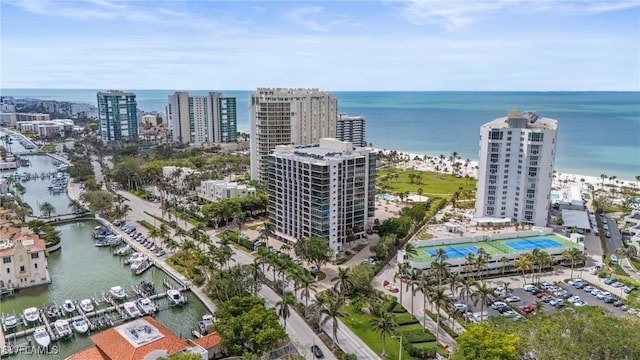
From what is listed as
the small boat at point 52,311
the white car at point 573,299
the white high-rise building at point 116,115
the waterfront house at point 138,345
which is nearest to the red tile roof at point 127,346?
the waterfront house at point 138,345

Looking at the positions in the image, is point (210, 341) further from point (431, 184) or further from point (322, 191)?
point (431, 184)

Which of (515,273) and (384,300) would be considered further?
(515,273)

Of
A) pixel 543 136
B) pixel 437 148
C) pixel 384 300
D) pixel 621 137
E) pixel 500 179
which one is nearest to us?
pixel 384 300

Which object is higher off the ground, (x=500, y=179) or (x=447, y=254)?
(x=500, y=179)

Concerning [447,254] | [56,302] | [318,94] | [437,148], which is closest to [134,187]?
[318,94]

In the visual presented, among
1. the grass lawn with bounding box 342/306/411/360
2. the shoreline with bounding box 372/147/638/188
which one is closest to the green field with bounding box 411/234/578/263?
the grass lawn with bounding box 342/306/411/360

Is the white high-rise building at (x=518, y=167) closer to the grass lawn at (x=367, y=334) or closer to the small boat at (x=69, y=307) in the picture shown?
the grass lawn at (x=367, y=334)

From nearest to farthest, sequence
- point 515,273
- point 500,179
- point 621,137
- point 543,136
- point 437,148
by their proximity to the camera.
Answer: point 515,273 → point 543,136 → point 500,179 → point 437,148 → point 621,137

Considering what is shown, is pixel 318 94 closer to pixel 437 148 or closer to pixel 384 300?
pixel 384 300
